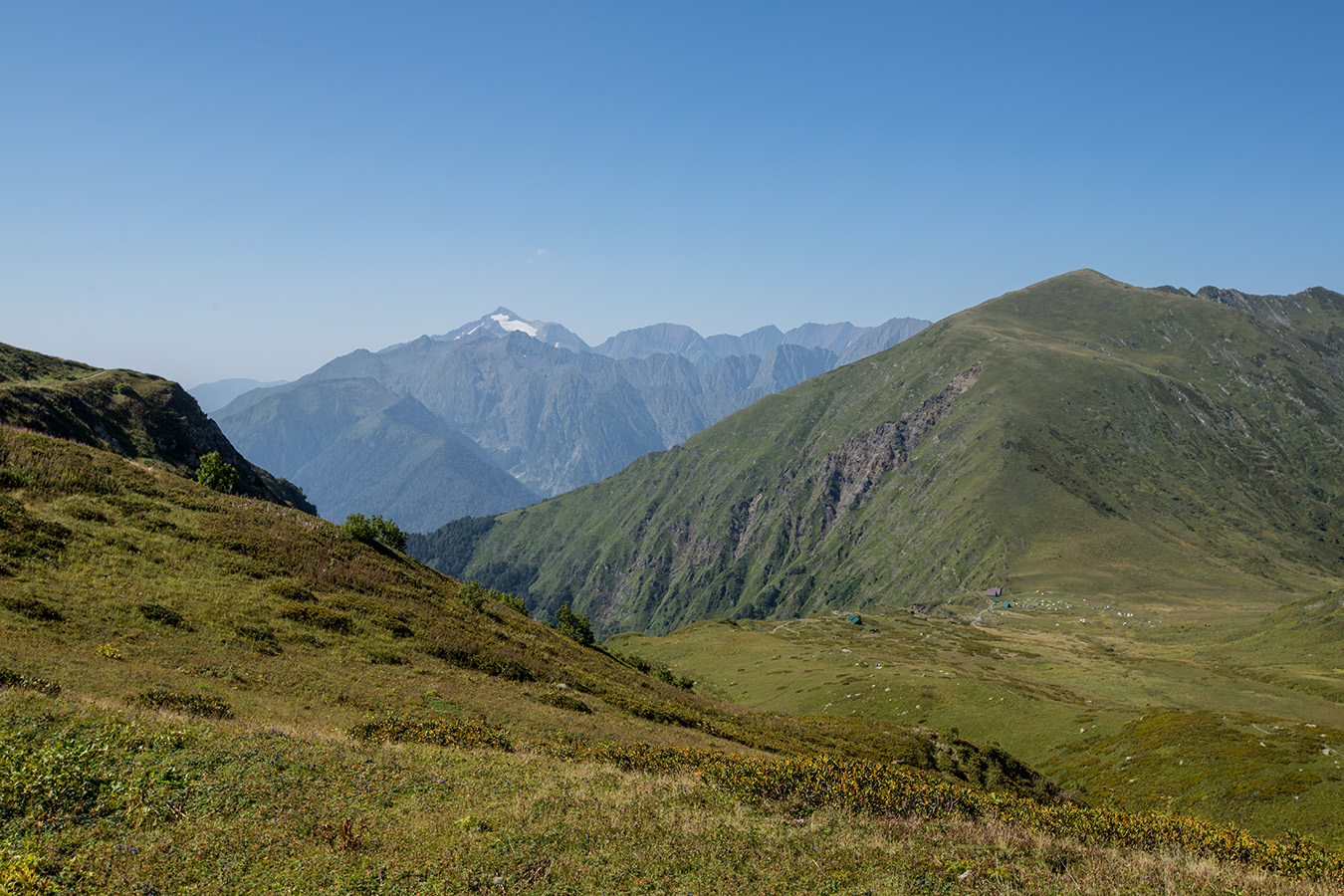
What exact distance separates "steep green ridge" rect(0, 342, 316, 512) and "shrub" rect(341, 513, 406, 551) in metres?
45.3

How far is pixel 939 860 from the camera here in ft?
59.2

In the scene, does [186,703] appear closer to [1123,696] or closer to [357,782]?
[357,782]

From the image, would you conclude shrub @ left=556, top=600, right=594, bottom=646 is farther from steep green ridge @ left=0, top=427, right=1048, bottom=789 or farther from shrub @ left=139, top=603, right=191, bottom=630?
shrub @ left=139, top=603, right=191, bottom=630

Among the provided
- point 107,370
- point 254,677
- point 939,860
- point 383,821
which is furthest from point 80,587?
point 107,370

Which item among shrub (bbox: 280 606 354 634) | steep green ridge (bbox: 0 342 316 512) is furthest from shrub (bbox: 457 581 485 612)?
steep green ridge (bbox: 0 342 316 512)

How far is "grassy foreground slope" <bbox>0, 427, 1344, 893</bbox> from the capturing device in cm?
1493

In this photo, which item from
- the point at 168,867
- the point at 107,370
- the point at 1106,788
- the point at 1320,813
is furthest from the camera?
the point at 107,370

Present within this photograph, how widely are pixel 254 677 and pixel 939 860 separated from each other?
1114 inches

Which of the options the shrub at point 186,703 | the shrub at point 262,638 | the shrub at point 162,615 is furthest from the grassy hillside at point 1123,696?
the shrub at point 162,615

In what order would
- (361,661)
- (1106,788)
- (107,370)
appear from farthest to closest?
(107,370), (1106,788), (361,661)

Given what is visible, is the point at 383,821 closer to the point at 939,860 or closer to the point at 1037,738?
the point at 939,860

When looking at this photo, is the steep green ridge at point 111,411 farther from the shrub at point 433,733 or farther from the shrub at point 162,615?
the shrub at point 433,733

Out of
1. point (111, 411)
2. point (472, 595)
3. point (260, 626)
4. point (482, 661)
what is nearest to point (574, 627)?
point (472, 595)

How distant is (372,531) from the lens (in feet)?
206
